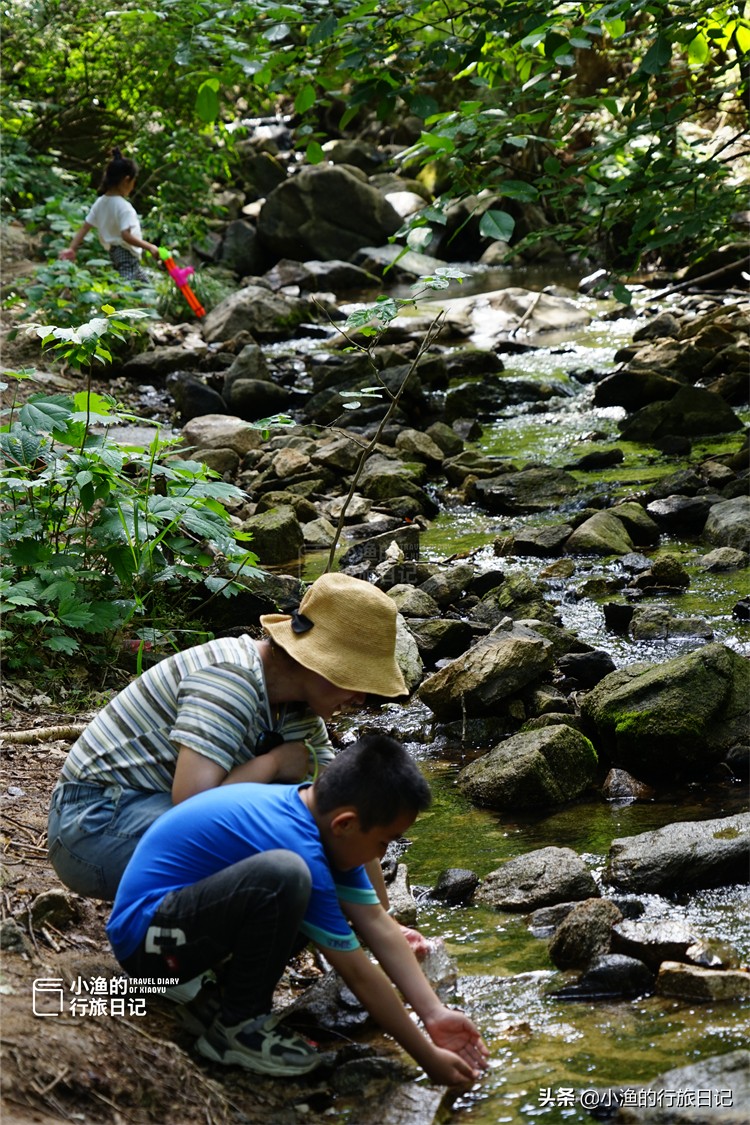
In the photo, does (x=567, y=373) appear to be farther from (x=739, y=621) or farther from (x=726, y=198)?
(x=739, y=621)

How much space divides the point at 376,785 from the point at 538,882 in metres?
1.16

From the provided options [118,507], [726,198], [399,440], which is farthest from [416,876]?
[399,440]

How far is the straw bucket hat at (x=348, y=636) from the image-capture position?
2.51 meters

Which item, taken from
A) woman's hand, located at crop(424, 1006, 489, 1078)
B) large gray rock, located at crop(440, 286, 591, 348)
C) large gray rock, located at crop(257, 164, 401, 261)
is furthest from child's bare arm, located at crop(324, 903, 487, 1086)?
large gray rock, located at crop(257, 164, 401, 261)

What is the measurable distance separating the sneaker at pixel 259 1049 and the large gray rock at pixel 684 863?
1.22 m

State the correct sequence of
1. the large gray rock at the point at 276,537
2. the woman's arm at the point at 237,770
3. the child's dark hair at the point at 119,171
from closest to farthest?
the woman's arm at the point at 237,770 → the large gray rock at the point at 276,537 → the child's dark hair at the point at 119,171

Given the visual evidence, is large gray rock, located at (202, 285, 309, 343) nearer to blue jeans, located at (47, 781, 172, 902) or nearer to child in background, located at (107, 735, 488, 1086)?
blue jeans, located at (47, 781, 172, 902)

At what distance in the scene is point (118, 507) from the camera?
446cm

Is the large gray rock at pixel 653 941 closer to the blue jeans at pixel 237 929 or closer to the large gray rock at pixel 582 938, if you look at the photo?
the large gray rock at pixel 582 938

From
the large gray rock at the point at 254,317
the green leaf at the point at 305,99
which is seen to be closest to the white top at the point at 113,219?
the large gray rock at the point at 254,317

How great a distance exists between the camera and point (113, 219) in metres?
9.84

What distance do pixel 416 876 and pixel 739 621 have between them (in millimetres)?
2643

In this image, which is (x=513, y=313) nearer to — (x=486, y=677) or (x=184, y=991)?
(x=486, y=677)

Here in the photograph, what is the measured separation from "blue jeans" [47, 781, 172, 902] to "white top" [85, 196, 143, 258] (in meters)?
8.02
